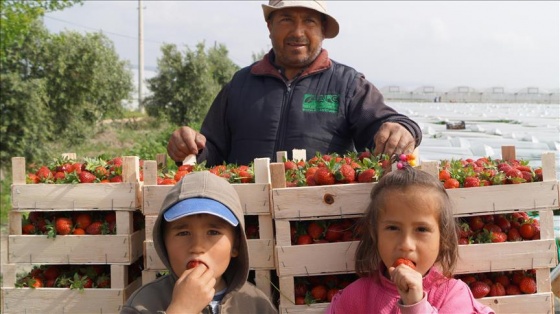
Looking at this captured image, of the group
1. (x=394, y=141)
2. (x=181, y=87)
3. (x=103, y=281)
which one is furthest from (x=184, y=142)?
(x=181, y=87)

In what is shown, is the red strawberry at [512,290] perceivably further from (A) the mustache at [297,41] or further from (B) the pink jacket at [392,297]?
(A) the mustache at [297,41]

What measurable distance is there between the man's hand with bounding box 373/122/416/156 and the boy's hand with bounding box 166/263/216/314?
105cm

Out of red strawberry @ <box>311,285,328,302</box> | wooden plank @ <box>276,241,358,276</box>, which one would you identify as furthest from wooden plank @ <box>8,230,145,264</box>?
red strawberry @ <box>311,285,328,302</box>

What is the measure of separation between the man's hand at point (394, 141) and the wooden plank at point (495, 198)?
382 millimetres

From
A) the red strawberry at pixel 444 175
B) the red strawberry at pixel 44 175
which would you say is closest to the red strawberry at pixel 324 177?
the red strawberry at pixel 444 175

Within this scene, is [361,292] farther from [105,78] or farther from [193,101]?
[193,101]

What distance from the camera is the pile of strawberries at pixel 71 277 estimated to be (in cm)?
265

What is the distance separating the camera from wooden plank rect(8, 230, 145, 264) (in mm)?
2604

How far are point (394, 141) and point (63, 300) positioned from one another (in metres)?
1.54

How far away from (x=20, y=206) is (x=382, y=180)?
149 centimetres

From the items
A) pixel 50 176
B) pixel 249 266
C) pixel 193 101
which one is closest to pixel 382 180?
pixel 249 266

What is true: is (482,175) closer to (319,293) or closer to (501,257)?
(501,257)

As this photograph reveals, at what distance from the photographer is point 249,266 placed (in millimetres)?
2408

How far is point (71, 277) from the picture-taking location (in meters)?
2.69
